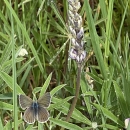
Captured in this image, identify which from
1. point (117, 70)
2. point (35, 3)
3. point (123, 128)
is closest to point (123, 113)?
point (123, 128)

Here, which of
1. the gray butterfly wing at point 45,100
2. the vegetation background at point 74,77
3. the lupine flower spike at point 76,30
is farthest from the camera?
the vegetation background at point 74,77

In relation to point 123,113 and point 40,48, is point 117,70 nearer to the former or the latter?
point 123,113

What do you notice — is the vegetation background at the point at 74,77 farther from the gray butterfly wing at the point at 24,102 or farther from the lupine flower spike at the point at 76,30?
the lupine flower spike at the point at 76,30

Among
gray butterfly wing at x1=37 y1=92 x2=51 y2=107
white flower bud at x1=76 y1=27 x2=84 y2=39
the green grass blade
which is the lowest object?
the green grass blade

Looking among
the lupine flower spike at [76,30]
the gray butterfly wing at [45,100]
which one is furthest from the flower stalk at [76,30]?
the gray butterfly wing at [45,100]

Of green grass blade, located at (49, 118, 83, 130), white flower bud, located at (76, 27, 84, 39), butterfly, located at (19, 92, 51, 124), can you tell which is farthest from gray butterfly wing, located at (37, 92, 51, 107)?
white flower bud, located at (76, 27, 84, 39)

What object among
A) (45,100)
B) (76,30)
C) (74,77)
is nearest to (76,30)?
(76,30)

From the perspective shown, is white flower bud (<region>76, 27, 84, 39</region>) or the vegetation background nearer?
white flower bud (<region>76, 27, 84, 39</region>)

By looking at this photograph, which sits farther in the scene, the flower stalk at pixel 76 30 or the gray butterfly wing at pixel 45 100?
the gray butterfly wing at pixel 45 100

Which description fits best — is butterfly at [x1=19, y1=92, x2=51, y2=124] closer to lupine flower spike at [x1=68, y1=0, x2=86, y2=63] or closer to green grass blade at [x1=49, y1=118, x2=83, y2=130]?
green grass blade at [x1=49, y1=118, x2=83, y2=130]
